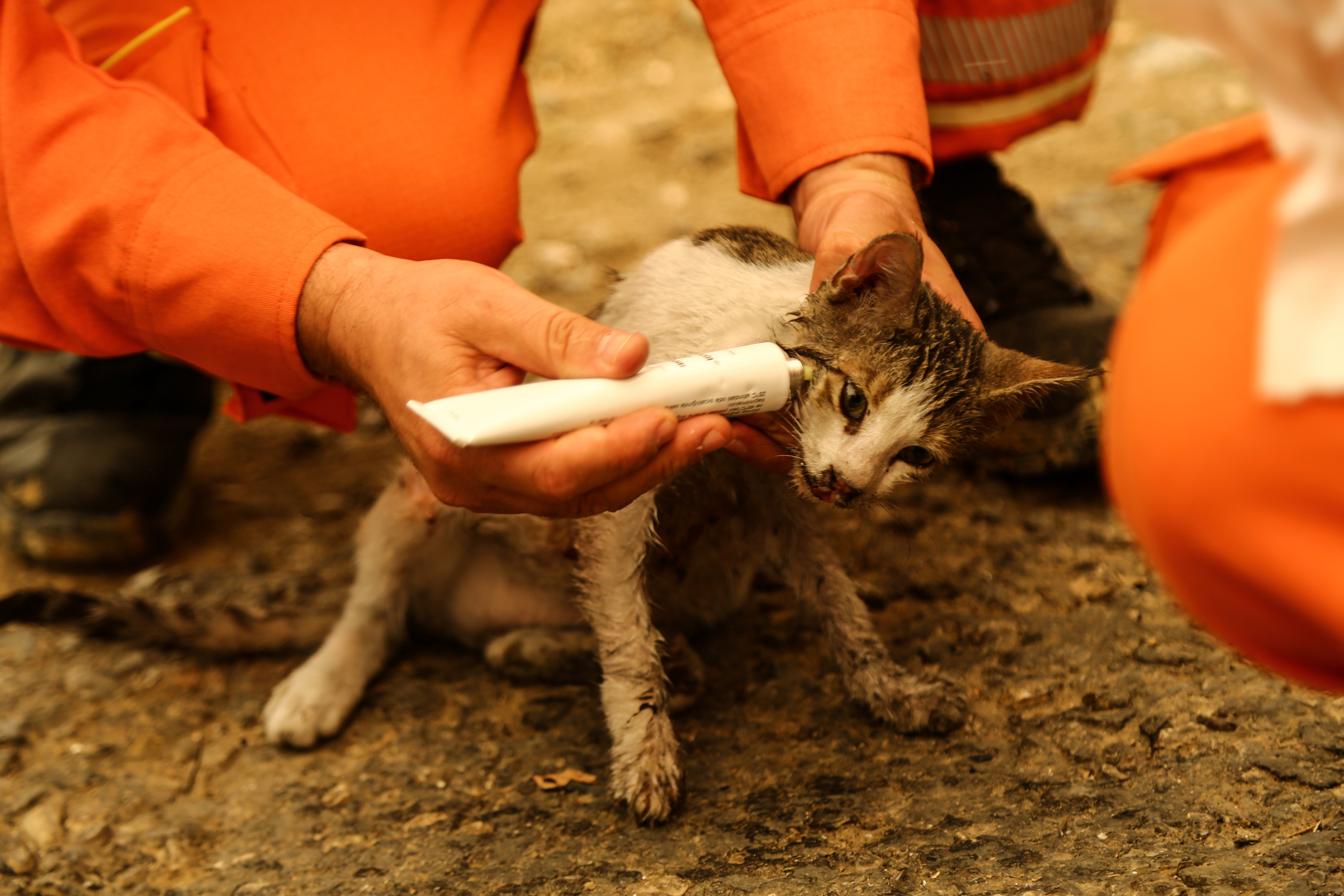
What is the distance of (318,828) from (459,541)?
598mm

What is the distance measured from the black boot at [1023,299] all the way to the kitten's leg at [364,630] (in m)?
1.35

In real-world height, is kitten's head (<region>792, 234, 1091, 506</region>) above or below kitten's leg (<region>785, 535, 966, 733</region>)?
above

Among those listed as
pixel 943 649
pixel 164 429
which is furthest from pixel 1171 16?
pixel 164 429

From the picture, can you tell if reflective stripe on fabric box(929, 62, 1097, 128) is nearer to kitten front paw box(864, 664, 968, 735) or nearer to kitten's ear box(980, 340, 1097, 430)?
kitten's ear box(980, 340, 1097, 430)

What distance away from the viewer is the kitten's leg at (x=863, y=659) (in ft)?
5.98

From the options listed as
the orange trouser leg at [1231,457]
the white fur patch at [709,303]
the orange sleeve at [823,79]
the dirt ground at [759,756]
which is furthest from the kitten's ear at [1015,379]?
the orange trouser leg at [1231,457]

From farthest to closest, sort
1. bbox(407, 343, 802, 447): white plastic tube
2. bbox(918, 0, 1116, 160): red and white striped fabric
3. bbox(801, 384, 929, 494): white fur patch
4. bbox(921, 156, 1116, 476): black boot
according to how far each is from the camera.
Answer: bbox(921, 156, 1116, 476): black boot < bbox(918, 0, 1116, 160): red and white striped fabric < bbox(801, 384, 929, 494): white fur patch < bbox(407, 343, 802, 447): white plastic tube

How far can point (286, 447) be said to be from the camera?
3137 millimetres

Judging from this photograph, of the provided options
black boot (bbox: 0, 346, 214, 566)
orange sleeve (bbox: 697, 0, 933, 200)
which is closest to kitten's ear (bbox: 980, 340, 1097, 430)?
orange sleeve (bbox: 697, 0, 933, 200)

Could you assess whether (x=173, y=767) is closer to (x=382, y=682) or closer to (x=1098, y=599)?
(x=382, y=682)

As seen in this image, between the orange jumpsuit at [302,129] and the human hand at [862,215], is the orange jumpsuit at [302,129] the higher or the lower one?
the higher one

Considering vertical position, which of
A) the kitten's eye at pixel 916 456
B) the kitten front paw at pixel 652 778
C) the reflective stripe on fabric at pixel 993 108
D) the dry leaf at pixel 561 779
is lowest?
the dry leaf at pixel 561 779

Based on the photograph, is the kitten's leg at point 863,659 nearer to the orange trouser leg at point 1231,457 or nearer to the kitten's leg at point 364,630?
the kitten's leg at point 364,630

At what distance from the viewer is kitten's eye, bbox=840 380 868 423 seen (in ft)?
5.31
